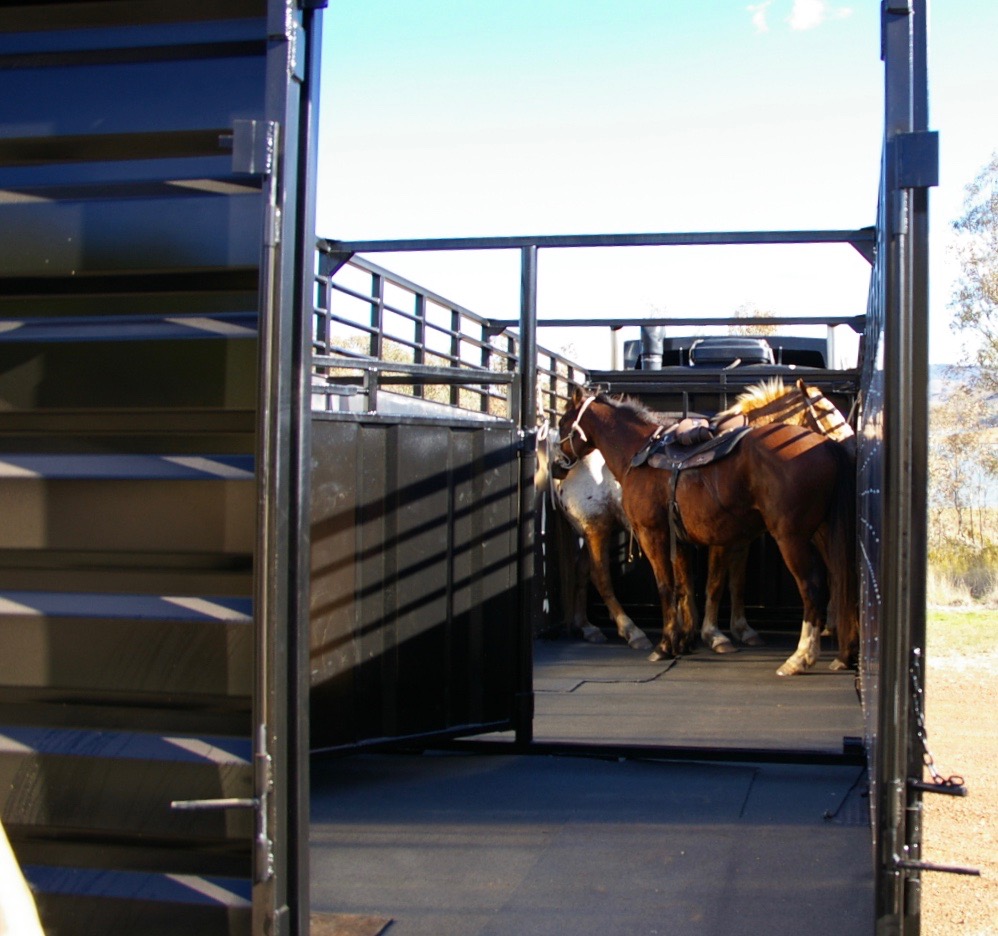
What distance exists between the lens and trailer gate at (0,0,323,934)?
2229mm

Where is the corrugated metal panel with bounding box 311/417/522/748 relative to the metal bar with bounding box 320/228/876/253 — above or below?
below

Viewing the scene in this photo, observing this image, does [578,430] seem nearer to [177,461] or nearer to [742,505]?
[742,505]

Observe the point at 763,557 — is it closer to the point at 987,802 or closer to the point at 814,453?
the point at 814,453

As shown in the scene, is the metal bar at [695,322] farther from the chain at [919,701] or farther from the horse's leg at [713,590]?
the chain at [919,701]

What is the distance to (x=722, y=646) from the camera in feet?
30.2

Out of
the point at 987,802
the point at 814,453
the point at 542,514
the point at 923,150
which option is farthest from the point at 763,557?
the point at 923,150

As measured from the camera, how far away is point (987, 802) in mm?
5285

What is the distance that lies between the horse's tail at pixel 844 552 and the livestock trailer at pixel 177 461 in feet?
17.4

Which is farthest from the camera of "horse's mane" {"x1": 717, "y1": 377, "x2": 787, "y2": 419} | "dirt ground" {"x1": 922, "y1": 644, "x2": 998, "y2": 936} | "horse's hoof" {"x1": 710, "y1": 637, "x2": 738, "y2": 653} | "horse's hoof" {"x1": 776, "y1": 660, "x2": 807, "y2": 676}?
"horse's hoof" {"x1": 710, "y1": 637, "x2": 738, "y2": 653}

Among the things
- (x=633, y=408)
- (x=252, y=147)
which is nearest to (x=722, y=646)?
(x=633, y=408)

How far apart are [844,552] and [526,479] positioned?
9.53 feet

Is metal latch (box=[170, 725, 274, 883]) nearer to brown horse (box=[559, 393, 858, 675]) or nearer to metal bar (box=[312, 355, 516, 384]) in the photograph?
metal bar (box=[312, 355, 516, 384])

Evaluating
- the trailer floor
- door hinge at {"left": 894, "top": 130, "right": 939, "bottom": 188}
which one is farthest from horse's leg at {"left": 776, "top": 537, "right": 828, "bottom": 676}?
door hinge at {"left": 894, "top": 130, "right": 939, "bottom": 188}

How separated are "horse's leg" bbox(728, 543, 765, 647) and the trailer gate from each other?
7.82 metres
